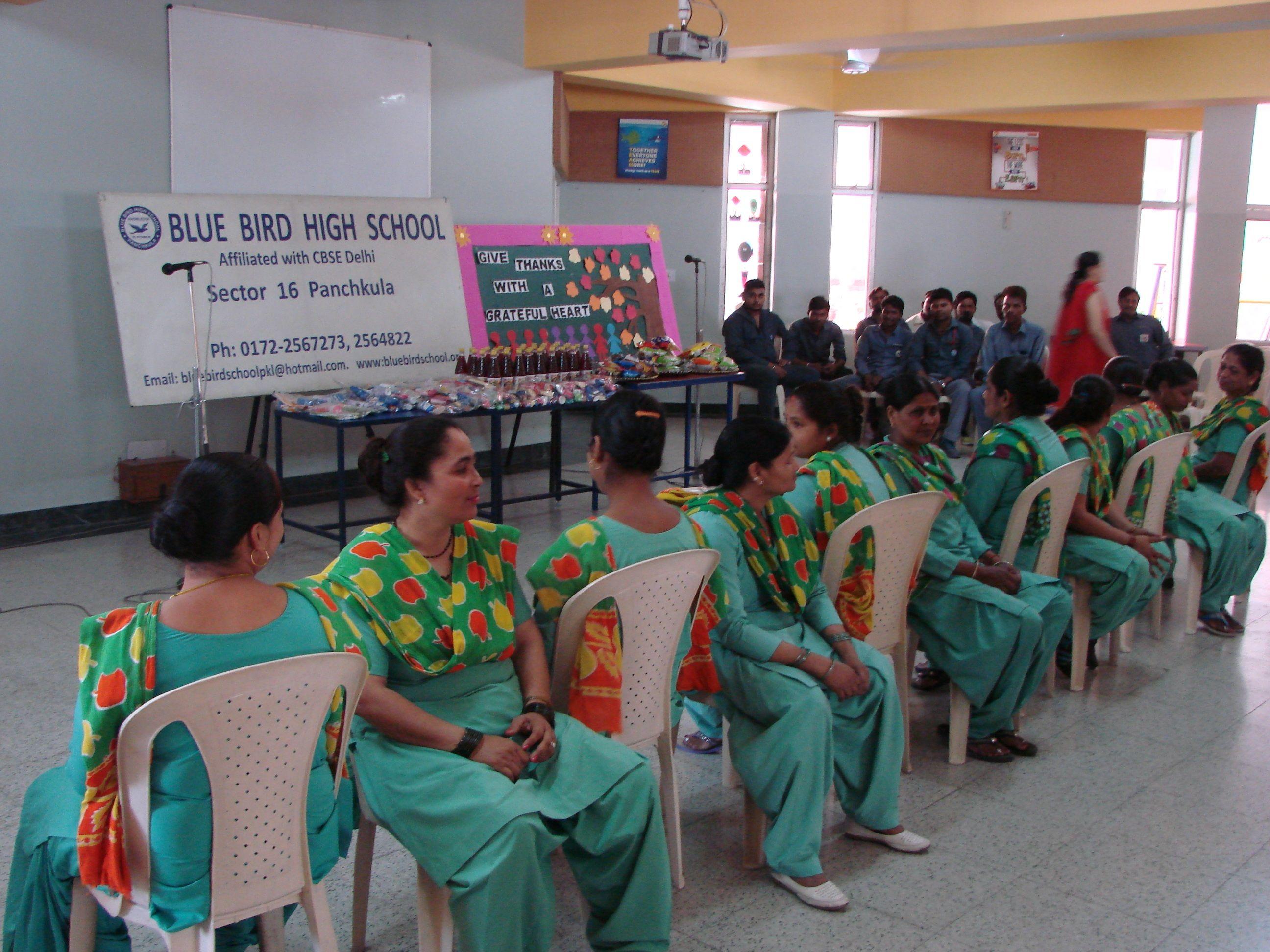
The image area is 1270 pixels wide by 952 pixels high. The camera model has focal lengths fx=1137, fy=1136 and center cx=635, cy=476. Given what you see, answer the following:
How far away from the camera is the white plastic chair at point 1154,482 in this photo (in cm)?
402

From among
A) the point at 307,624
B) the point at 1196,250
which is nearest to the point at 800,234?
the point at 1196,250

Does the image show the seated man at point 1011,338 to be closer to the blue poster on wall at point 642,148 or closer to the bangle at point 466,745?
the blue poster on wall at point 642,148

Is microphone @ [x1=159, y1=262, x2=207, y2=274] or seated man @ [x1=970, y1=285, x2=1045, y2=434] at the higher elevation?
microphone @ [x1=159, y1=262, x2=207, y2=274]

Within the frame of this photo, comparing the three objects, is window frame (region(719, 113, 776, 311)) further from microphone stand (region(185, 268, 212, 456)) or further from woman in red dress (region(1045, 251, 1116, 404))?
microphone stand (region(185, 268, 212, 456))

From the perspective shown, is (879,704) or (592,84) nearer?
(879,704)

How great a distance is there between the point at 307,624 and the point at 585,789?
1.90ft

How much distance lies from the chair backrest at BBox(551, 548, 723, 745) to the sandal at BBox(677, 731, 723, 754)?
0.83m

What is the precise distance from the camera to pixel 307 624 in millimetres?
1793

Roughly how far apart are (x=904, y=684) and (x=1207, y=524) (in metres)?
1.93

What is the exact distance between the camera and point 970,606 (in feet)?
10.3

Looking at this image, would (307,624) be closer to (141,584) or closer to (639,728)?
(639,728)

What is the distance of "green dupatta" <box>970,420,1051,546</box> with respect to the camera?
348cm

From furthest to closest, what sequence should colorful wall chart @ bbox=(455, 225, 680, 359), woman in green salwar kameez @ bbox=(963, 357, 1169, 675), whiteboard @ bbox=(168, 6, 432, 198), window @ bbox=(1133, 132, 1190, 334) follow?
1. window @ bbox=(1133, 132, 1190, 334)
2. colorful wall chart @ bbox=(455, 225, 680, 359)
3. whiteboard @ bbox=(168, 6, 432, 198)
4. woman in green salwar kameez @ bbox=(963, 357, 1169, 675)

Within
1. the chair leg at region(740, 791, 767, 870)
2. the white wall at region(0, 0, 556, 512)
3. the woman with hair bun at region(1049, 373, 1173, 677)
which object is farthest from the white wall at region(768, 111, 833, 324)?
the chair leg at region(740, 791, 767, 870)
